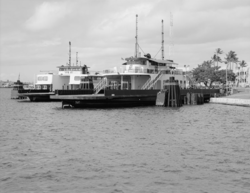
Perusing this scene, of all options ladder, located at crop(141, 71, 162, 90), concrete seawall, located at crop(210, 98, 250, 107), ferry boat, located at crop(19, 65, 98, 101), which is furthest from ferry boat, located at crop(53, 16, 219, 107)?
ferry boat, located at crop(19, 65, 98, 101)

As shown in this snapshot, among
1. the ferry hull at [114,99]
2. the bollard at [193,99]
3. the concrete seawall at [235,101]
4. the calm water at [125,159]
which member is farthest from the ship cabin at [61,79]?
the calm water at [125,159]

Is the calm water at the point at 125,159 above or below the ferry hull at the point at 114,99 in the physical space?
below

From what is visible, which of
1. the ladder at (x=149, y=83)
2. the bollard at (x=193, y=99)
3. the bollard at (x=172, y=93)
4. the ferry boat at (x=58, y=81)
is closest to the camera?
the bollard at (x=172, y=93)

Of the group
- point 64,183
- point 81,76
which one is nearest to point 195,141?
point 64,183

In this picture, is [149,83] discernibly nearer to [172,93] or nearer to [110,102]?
[172,93]

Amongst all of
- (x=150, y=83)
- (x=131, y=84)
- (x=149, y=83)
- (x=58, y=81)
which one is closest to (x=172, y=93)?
(x=149, y=83)

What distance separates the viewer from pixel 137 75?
49.1 meters

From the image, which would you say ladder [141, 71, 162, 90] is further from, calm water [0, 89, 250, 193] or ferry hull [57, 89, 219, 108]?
calm water [0, 89, 250, 193]

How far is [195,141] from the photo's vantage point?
64.9 feet

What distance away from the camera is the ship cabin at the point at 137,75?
1909 inches

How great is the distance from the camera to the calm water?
39.2ft

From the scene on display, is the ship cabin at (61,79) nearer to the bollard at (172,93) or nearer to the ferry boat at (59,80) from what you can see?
the ferry boat at (59,80)

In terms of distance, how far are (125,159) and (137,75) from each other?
112ft

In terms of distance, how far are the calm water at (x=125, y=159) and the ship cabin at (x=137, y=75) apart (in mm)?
23606
